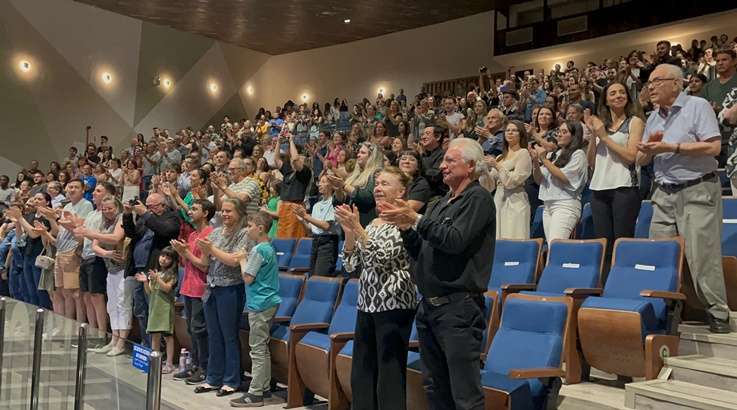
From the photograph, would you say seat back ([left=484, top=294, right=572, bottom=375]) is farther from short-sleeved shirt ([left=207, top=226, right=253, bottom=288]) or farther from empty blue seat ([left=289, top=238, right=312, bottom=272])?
empty blue seat ([left=289, top=238, right=312, bottom=272])

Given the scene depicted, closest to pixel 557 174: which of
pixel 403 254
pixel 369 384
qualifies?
pixel 403 254

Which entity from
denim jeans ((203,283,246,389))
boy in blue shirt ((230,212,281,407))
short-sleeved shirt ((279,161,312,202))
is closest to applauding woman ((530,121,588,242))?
boy in blue shirt ((230,212,281,407))

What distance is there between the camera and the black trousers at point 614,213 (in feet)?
12.6

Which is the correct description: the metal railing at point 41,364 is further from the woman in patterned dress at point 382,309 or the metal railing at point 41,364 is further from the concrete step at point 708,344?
the concrete step at point 708,344

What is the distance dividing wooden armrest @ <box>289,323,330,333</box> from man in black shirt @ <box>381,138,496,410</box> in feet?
4.52

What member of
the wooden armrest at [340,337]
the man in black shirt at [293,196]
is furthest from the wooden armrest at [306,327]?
the man in black shirt at [293,196]

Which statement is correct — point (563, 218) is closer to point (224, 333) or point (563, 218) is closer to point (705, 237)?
point (705, 237)

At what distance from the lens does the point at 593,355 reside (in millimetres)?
3227

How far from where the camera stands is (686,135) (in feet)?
10.5

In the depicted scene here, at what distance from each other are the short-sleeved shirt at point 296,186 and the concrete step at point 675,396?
3.79 m

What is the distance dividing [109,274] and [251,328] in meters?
1.79

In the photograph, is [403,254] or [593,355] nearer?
[403,254]

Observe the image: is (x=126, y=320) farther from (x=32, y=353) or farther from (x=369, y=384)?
(x=369, y=384)

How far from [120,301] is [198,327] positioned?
983 mm
